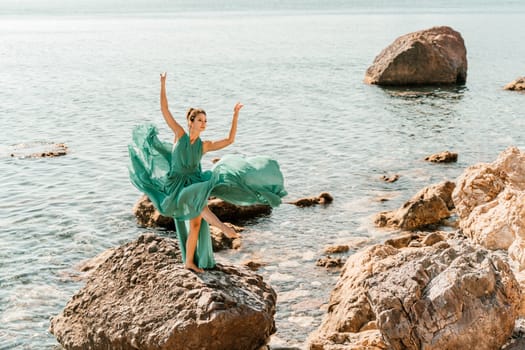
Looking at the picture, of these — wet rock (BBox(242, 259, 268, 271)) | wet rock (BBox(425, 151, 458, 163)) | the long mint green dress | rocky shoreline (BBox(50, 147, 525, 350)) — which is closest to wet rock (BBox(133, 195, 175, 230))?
wet rock (BBox(242, 259, 268, 271))

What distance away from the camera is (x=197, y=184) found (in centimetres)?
1067

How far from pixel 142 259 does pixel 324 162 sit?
13.5 m

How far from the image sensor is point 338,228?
1775cm

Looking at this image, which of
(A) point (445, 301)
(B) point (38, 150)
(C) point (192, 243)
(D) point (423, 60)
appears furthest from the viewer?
(D) point (423, 60)

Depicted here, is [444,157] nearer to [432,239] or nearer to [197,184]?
[432,239]

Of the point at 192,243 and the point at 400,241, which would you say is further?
the point at 400,241

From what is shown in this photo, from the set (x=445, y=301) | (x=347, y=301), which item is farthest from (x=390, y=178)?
(x=445, y=301)

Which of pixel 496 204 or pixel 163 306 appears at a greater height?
pixel 163 306

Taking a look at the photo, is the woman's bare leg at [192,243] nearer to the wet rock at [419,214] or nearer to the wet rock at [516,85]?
the wet rock at [419,214]

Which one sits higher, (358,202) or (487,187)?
(487,187)

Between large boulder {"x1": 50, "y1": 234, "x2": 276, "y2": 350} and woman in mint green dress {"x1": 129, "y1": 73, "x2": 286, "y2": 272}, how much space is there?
440mm

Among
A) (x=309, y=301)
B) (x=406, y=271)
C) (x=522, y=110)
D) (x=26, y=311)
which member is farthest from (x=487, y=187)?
(x=522, y=110)

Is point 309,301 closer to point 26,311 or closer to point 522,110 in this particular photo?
point 26,311

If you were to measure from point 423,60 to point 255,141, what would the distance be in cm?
1534
